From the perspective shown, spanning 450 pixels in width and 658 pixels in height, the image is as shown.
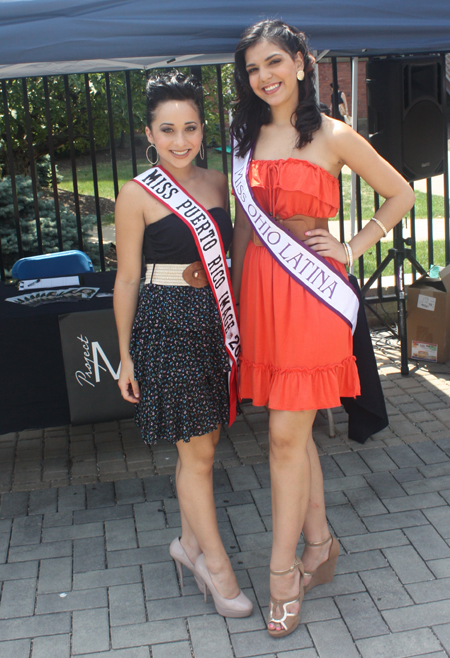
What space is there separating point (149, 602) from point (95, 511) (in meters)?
0.73

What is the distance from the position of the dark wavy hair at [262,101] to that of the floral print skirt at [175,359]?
565mm

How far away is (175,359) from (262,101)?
93cm

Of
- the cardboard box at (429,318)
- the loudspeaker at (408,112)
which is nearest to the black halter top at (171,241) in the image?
the loudspeaker at (408,112)

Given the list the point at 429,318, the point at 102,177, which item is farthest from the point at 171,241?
the point at 102,177

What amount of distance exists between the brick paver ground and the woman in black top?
41 centimetres

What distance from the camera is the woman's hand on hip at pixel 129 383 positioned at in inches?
89.0

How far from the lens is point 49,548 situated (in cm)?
283

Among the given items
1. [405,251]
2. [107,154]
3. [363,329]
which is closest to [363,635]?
[363,329]

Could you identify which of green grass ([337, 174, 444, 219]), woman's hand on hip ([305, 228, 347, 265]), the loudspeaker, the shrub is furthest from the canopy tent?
green grass ([337, 174, 444, 219])

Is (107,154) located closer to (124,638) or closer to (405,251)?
(405,251)

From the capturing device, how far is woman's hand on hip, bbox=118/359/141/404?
2260 mm

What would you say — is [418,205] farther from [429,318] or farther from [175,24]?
[175,24]

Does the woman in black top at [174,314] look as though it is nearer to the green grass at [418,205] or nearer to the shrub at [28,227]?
the shrub at [28,227]

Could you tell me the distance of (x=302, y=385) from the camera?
215 centimetres
